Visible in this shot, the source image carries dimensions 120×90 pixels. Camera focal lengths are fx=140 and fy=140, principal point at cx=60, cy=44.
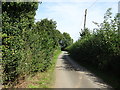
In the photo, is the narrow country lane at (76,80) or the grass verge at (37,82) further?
the narrow country lane at (76,80)

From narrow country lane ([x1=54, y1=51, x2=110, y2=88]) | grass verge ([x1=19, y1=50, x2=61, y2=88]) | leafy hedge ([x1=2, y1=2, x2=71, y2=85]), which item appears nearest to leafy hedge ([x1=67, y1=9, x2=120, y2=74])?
narrow country lane ([x1=54, y1=51, x2=110, y2=88])

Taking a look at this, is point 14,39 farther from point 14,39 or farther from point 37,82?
point 37,82

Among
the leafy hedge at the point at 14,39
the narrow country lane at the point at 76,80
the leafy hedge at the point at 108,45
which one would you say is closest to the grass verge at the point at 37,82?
the narrow country lane at the point at 76,80

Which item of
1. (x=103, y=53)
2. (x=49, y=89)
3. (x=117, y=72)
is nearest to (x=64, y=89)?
(x=49, y=89)

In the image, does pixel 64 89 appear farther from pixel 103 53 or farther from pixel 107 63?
pixel 103 53

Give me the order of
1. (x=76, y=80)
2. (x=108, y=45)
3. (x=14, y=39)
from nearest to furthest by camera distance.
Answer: (x=14, y=39), (x=76, y=80), (x=108, y=45)

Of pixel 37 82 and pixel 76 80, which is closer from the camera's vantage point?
pixel 37 82

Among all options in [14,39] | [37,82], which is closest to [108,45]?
[37,82]

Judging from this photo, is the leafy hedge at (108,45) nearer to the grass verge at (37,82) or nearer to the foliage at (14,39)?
the grass verge at (37,82)

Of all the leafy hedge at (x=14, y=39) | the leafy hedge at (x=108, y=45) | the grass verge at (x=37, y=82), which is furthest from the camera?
the leafy hedge at (x=108, y=45)

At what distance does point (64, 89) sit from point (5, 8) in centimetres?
452

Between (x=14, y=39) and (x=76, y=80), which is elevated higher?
(x=14, y=39)

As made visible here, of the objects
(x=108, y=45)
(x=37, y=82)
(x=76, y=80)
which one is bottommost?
(x=76, y=80)

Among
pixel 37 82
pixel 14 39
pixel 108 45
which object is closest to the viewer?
pixel 14 39
